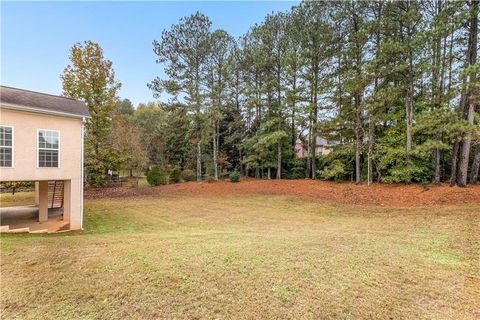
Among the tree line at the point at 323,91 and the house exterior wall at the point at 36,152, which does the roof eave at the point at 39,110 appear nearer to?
the house exterior wall at the point at 36,152

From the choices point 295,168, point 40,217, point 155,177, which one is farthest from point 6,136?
point 295,168

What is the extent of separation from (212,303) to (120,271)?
203 cm

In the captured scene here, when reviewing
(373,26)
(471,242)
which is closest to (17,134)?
(471,242)

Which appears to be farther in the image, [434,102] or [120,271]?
[434,102]

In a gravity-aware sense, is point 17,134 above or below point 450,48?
below

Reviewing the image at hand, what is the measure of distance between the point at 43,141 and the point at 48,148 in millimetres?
302

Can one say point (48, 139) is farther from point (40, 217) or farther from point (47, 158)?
point (40, 217)

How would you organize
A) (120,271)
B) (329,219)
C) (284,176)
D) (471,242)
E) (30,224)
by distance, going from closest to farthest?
(120,271) < (471,242) < (329,219) < (30,224) < (284,176)

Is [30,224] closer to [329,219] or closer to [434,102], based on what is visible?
[329,219]

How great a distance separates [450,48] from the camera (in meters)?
14.4

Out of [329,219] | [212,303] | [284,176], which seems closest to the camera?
[212,303]

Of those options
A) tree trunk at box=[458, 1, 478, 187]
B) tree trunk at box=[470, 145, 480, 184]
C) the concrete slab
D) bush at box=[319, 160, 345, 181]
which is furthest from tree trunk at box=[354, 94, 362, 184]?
the concrete slab

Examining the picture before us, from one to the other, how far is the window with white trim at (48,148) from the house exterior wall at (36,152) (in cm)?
12

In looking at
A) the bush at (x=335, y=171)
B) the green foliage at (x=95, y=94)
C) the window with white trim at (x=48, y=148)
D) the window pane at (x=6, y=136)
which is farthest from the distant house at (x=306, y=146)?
the window pane at (x=6, y=136)
